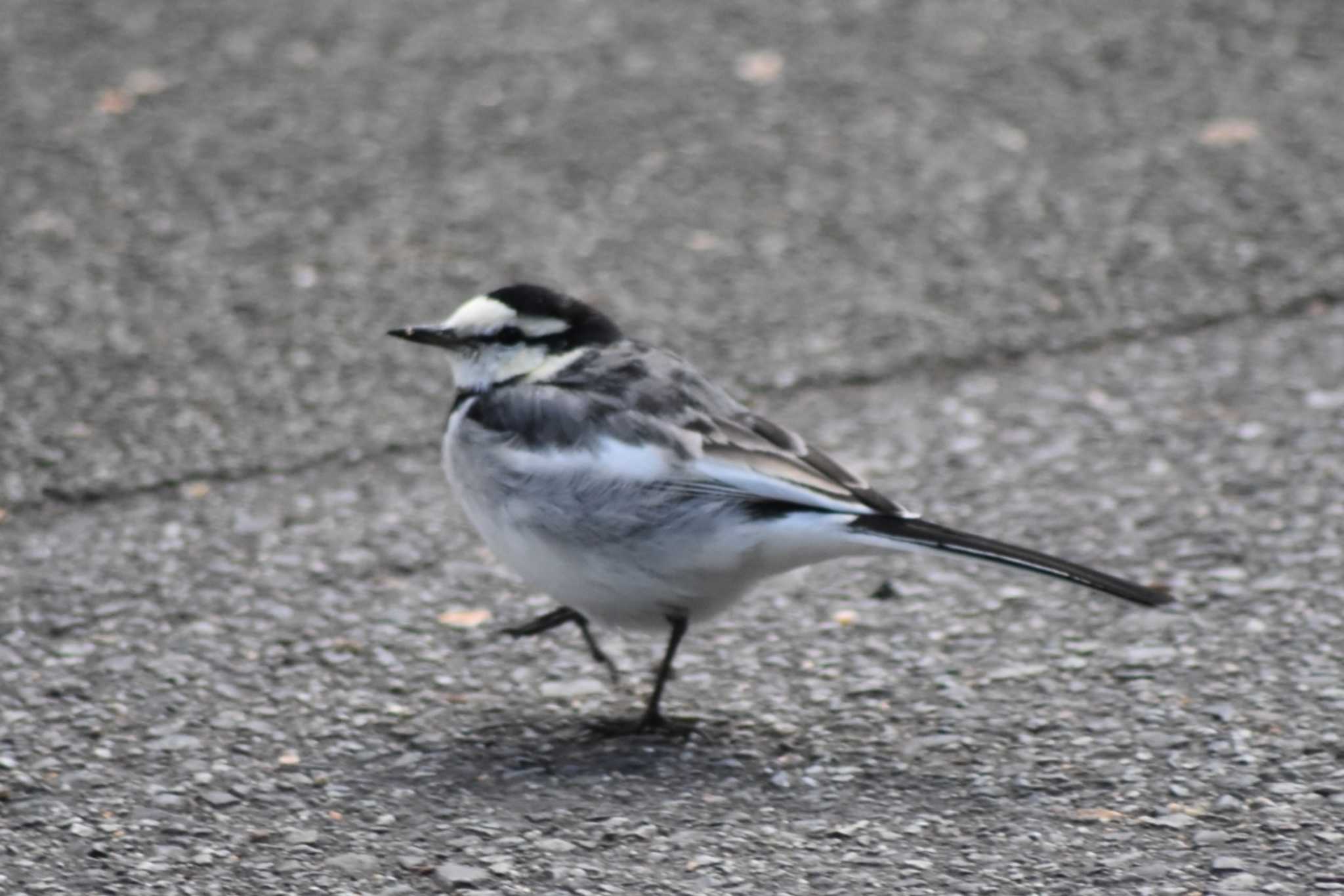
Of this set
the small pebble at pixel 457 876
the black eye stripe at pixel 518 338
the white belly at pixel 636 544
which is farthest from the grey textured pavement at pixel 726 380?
the black eye stripe at pixel 518 338

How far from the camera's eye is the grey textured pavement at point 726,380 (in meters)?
4.00

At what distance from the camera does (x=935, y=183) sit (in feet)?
24.2

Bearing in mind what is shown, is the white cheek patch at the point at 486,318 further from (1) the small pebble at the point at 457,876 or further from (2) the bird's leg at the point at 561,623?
(1) the small pebble at the point at 457,876

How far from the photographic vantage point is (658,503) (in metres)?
4.25

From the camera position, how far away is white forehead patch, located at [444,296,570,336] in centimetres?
465

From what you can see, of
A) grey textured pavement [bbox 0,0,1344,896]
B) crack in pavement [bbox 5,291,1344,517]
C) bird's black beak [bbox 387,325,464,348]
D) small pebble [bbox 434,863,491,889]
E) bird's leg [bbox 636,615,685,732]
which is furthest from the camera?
crack in pavement [bbox 5,291,1344,517]

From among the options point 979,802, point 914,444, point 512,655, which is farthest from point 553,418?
point 914,444

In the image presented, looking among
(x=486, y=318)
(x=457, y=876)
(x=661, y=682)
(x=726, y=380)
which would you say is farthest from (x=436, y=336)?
(x=726, y=380)

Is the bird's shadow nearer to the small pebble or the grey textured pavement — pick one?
the grey textured pavement

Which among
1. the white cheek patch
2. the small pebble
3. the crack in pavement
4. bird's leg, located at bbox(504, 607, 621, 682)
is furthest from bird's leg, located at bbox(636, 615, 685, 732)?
the crack in pavement

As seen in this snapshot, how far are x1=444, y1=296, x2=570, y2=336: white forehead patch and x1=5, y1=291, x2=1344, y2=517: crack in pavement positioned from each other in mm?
1232

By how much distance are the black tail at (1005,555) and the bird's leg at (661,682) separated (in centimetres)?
50

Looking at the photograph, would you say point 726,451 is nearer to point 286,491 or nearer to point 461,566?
point 461,566

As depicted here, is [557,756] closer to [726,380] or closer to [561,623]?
[561,623]
